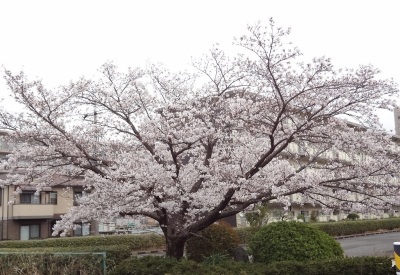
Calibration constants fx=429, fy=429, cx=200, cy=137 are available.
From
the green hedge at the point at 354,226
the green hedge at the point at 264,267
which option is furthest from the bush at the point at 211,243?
the green hedge at the point at 354,226

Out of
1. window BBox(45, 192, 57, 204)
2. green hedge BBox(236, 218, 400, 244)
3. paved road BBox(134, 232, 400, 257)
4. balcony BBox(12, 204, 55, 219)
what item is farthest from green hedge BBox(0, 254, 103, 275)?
window BBox(45, 192, 57, 204)

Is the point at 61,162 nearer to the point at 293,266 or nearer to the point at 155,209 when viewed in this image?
the point at 155,209

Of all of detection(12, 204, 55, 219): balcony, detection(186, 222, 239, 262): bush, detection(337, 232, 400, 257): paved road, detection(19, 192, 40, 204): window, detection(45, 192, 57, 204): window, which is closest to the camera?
detection(186, 222, 239, 262): bush

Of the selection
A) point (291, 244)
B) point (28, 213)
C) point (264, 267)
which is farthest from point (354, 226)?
point (264, 267)

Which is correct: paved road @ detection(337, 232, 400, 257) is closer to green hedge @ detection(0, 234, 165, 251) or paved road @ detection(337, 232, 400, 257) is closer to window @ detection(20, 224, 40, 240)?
green hedge @ detection(0, 234, 165, 251)

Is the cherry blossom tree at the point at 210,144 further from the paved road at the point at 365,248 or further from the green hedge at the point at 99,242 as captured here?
the green hedge at the point at 99,242

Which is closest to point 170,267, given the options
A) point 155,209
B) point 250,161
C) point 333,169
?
point 155,209

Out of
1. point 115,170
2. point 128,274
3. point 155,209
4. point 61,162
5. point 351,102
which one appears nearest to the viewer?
point 128,274

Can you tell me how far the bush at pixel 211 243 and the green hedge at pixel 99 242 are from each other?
1400 cm

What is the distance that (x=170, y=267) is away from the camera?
8.41 meters

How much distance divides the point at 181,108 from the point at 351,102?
381 cm

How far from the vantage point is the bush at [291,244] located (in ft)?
33.1

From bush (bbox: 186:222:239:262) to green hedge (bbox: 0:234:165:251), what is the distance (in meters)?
14.0

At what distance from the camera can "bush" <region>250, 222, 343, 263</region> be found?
33.1 feet
